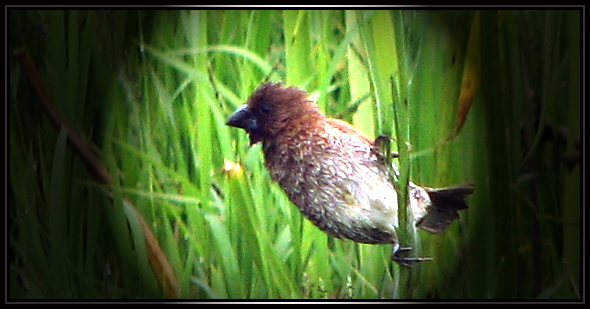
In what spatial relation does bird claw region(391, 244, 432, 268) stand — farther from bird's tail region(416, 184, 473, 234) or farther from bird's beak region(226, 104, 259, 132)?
bird's beak region(226, 104, 259, 132)

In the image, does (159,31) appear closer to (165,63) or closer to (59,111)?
(165,63)

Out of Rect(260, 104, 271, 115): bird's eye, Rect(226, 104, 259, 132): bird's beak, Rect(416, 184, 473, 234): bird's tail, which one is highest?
Rect(260, 104, 271, 115): bird's eye

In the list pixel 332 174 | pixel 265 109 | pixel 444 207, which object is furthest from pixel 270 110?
pixel 444 207

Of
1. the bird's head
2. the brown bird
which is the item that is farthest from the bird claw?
the bird's head

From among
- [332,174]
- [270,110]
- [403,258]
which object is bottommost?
[403,258]

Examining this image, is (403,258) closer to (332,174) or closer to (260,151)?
(332,174)

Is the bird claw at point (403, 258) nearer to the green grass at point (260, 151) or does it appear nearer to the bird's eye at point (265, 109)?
the green grass at point (260, 151)

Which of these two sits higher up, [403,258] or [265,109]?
[265,109]
